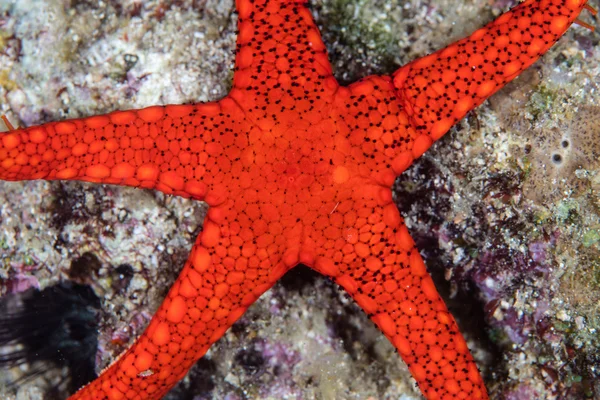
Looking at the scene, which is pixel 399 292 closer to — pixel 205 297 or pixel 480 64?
pixel 205 297

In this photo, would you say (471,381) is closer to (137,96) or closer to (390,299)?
(390,299)

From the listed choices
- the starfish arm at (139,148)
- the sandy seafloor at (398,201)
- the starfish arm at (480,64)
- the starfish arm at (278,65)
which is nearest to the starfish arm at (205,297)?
the starfish arm at (139,148)

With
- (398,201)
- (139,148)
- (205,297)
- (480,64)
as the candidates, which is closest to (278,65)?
(139,148)

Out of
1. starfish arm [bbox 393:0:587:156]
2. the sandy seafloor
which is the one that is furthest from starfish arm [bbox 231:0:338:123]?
the sandy seafloor

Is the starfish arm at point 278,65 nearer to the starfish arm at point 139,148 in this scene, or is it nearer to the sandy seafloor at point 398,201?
the starfish arm at point 139,148

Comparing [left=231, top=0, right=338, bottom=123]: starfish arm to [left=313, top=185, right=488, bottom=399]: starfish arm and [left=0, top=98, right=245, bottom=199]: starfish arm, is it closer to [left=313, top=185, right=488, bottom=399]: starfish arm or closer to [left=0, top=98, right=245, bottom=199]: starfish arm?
[left=0, top=98, right=245, bottom=199]: starfish arm

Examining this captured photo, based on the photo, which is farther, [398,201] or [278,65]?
[398,201]
